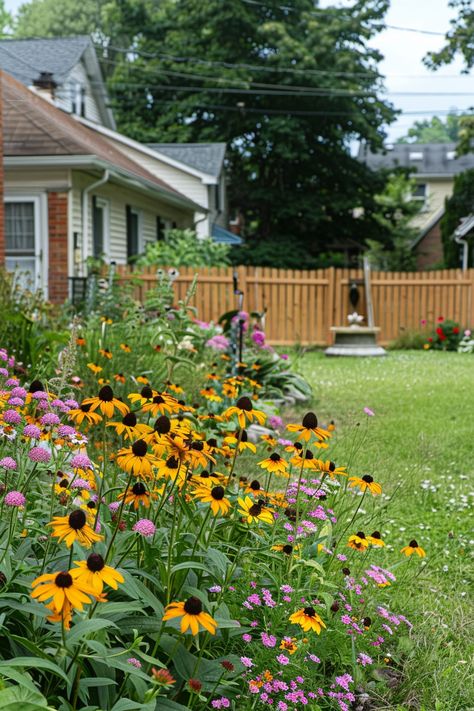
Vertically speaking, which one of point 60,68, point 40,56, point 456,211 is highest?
point 40,56

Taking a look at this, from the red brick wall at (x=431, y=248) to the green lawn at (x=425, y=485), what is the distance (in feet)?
83.7

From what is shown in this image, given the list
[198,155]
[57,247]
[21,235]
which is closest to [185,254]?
[57,247]

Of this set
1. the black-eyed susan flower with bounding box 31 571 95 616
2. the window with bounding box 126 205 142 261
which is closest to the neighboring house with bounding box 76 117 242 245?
the window with bounding box 126 205 142 261

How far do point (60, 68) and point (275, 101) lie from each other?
11.8m

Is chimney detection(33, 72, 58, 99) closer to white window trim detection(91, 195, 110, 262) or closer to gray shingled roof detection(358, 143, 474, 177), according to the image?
white window trim detection(91, 195, 110, 262)

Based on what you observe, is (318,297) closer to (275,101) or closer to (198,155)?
(198,155)

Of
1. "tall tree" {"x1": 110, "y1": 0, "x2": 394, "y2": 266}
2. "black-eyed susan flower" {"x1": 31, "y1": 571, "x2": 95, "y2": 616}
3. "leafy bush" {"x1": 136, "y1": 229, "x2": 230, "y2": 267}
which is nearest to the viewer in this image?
"black-eyed susan flower" {"x1": 31, "y1": 571, "x2": 95, "y2": 616}

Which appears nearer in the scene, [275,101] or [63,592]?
[63,592]

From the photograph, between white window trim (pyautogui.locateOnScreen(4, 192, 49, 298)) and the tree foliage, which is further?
the tree foliage

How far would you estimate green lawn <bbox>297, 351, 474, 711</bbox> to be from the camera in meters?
2.61

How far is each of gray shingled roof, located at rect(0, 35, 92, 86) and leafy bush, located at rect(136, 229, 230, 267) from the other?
4.47 meters

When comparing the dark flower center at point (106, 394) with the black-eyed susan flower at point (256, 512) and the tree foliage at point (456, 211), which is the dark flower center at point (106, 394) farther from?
the tree foliage at point (456, 211)

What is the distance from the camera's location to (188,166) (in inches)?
837

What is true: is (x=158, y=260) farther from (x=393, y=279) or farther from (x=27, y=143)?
(x=393, y=279)
